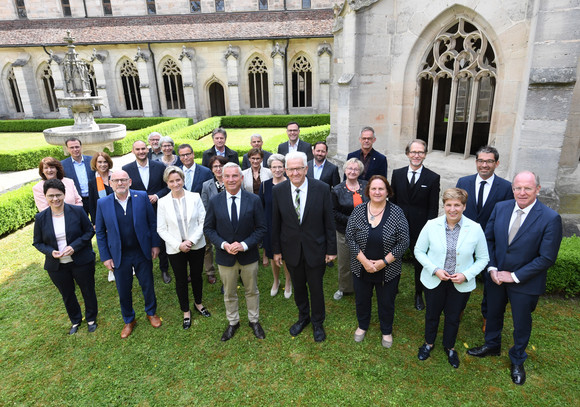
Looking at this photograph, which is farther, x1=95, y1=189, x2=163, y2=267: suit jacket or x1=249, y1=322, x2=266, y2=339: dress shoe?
x1=249, y1=322, x2=266, y2=339: dress shoe

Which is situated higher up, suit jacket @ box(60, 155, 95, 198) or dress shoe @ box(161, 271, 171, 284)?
suit jacket @ box(60, 155, 95, 198)

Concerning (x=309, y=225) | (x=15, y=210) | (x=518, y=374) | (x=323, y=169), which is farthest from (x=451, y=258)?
(x=15, y=210)

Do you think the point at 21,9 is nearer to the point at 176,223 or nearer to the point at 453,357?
the point at 176,223

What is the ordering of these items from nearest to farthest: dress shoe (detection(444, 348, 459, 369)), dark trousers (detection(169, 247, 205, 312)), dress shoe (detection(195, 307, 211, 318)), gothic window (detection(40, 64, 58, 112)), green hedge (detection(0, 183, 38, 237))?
dress shoe (detection(444, 348, 459, 369))
dark trousers (detection(169, 247, 205, 312))
dress shoe (detection(195, 307, 211, 318))
green hedge (detection(0, 183, 38, 237))
gothic window (detection(40, 64, 58, 112))

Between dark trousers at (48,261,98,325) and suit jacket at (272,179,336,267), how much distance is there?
2.49 meters

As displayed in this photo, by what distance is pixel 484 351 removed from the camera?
3.79 meters

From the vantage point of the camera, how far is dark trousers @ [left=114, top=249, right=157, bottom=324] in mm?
4195

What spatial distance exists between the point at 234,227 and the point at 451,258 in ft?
7.57

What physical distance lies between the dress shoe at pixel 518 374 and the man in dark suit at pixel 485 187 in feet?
2.46

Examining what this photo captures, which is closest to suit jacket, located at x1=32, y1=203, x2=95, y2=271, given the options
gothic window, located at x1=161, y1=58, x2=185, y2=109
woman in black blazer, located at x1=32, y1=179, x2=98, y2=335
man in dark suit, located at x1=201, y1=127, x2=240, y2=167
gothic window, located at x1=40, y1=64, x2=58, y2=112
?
woman in black blazer, located at x1=32, y1=179, x2=98, y2=335

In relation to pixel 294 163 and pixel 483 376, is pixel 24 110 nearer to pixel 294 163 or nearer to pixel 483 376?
pixel 294 163

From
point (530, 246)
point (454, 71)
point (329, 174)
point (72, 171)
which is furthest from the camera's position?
point (454, 71)

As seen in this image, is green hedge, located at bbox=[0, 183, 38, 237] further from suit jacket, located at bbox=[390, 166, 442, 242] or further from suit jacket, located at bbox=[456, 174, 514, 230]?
suit jacket, located at bbox=[456, 174, 514, 230]

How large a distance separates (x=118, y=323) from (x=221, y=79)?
866 inches
